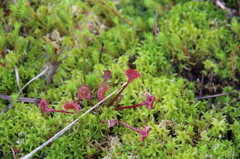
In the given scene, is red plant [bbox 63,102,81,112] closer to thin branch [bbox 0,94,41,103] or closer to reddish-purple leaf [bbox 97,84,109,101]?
reddish-purple leaf [bbox 97,84,109,101]

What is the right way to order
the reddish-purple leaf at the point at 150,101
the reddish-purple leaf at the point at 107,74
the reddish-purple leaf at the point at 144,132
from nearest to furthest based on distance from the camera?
the reddish-purple leaf at the point at 144,132
the reddish-purple leaf at the point at 150,101
the reddish-purple leaf at the point at 107,74

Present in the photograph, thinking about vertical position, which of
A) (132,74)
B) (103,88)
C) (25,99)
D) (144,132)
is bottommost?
(144,132)

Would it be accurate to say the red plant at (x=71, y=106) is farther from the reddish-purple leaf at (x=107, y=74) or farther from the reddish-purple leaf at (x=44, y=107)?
the reddish-purple leaf at (x=107, y=74)

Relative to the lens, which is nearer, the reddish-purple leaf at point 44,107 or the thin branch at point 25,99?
the reddish-purple leaf at point 44,107

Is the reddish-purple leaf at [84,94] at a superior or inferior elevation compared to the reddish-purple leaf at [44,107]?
superior

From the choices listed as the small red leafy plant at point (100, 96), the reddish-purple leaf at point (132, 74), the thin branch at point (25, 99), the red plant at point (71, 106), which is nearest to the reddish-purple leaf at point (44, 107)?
the small red leafy plant at point (100, 96)

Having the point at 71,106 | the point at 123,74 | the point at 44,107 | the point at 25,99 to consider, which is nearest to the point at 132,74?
the point at 123,74

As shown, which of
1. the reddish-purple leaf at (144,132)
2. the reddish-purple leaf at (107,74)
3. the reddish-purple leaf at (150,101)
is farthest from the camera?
the reddish-purple leaf at (107,74)

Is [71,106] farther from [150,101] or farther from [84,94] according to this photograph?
[150,101]

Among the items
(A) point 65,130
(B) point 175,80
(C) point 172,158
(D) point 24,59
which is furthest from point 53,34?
(C) point 172,158

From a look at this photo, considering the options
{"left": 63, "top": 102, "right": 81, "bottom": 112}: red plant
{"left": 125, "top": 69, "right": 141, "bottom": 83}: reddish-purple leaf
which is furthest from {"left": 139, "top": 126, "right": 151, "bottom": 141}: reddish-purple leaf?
{"left": 63, "top": 102, "right": 81, "bottom": 112}: red plant
